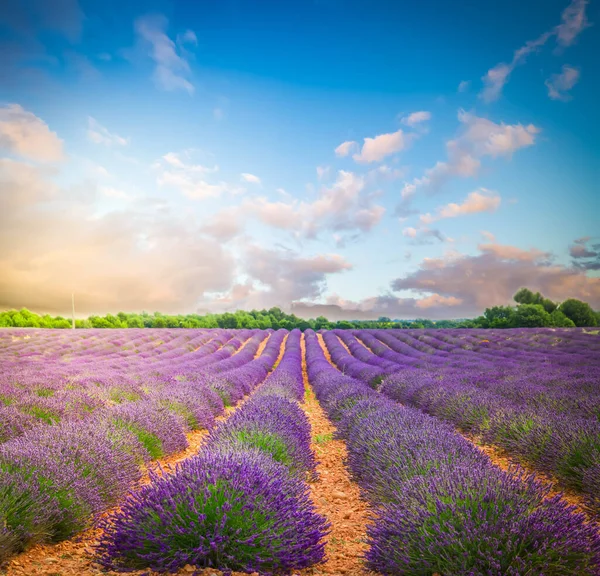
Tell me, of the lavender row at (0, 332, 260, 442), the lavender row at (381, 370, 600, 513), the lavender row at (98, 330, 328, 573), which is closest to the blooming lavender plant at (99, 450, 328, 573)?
the lavender row at (98, 330, 328, 573)

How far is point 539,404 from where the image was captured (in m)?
5.91

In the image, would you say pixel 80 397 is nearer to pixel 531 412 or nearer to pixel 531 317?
pixel 531 412

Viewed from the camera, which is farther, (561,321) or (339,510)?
(561,321)

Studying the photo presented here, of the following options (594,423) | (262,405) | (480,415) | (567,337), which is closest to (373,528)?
(262,405)

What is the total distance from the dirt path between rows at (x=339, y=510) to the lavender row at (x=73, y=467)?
5.83 ft

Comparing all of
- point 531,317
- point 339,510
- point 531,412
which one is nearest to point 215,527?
point 339,510

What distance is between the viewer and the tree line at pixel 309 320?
41.7m

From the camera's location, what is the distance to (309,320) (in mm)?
48375

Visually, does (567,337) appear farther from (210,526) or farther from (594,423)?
(210,526)

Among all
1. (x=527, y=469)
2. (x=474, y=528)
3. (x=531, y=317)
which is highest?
(x=531, y=317)

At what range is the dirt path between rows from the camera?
2.45 meters

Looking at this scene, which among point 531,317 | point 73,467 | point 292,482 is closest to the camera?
point 292,482

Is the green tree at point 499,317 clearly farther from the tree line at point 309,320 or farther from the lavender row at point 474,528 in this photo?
the lavender row at point 474,528

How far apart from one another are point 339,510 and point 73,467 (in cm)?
228
